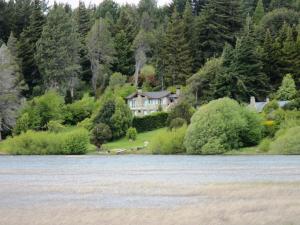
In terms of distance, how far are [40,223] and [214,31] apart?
332ft

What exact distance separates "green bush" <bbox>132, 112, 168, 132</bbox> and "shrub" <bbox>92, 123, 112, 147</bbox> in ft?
27.7

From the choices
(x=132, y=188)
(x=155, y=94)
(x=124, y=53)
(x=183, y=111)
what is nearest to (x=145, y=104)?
(x=155, y=94)

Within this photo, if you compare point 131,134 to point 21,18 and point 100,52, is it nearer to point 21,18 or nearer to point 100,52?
point 100,52

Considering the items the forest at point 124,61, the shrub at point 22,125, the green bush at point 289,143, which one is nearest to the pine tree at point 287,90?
the forest at point 124,61

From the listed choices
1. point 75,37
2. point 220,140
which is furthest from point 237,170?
point 75,37

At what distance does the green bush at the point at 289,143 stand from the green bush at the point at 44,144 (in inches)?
1121

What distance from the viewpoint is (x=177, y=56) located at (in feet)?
411

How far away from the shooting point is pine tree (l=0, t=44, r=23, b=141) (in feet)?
375

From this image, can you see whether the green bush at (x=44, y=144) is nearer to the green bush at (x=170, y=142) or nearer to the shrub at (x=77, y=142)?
the shrub at (x=77, y=142)

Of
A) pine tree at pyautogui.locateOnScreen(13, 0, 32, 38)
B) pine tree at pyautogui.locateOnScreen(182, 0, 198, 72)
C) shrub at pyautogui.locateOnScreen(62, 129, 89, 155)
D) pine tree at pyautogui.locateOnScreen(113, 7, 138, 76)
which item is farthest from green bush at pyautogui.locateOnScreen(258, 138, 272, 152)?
pine tree at pyautogui.locateOnScreen(13, 0, 32, 38)

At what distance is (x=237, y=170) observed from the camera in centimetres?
5822

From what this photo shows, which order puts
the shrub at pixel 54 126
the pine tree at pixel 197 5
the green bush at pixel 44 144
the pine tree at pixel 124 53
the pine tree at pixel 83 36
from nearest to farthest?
1. the green bush at pixel 44 144
2. the shrub at pixel 54 126
3. the pine tree at pixel 83 36
4. the pine tree at pixel 124 53
5. the pine tree at pixel 197 5

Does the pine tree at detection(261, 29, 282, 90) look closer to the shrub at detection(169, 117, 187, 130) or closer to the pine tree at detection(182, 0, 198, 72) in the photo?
the pine tree at detection(182, 0, 198, 72)

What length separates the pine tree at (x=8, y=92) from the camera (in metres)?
114
